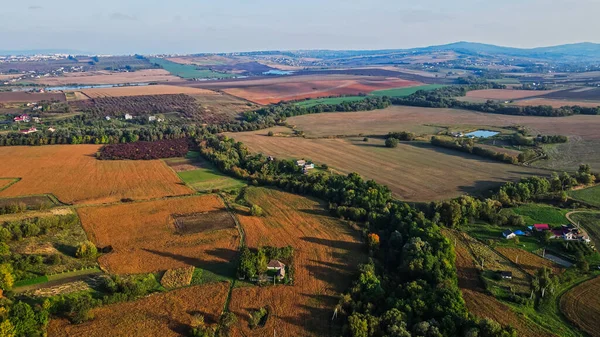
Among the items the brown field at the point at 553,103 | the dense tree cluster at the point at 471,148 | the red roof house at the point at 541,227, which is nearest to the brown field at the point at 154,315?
the red roof house at the point at 541,227

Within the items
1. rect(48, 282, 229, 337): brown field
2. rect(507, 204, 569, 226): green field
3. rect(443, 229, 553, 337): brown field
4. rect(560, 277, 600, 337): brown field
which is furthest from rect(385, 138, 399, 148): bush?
rect(48, 282, 229, 337): brown field

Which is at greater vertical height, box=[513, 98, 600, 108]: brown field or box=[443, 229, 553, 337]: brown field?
box=[513, 98, 600, 108]: brown field

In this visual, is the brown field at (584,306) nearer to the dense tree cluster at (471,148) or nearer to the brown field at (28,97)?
the dense tree cluster at (471,148)

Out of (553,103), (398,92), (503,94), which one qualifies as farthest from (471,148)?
(398,92)

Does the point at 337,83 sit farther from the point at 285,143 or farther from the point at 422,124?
the point at 285,143

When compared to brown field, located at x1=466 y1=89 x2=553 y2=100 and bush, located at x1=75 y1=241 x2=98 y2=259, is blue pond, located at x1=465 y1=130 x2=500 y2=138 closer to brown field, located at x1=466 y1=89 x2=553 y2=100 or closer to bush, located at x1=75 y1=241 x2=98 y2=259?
brown field, located at x1=466 y1=89 x2=553 y2=100
